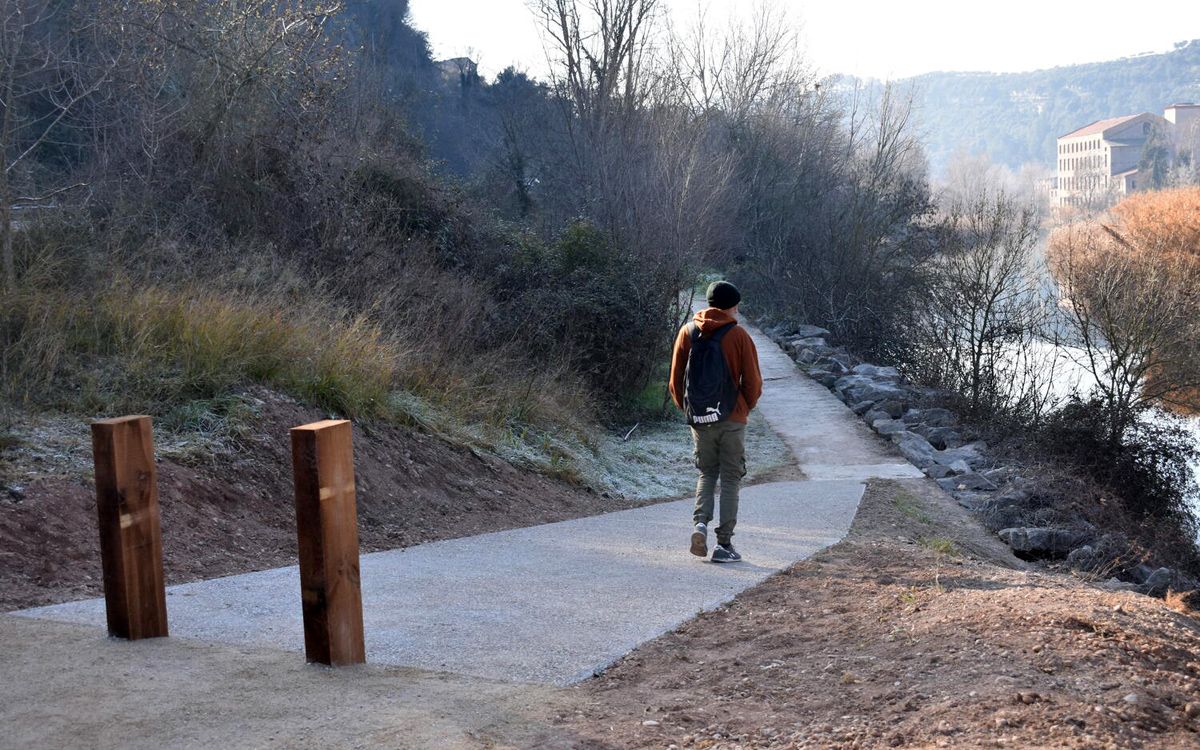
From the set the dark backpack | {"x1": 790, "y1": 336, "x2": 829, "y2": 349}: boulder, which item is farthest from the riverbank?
{"x1": 790, "y1": 336, "x2": 829, "y2": 349}: boulder

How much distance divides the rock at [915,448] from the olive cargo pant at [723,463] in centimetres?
682

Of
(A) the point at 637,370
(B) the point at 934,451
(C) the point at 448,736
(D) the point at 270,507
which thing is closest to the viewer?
(C) the point at 448,736

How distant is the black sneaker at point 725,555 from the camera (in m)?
7.61

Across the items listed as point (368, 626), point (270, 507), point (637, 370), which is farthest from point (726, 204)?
point (368, 626)

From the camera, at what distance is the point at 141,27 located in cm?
1547

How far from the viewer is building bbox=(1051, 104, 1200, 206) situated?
389ft

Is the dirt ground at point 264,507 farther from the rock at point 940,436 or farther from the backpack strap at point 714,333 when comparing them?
the rock at point 940,436

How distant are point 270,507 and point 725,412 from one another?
351cm

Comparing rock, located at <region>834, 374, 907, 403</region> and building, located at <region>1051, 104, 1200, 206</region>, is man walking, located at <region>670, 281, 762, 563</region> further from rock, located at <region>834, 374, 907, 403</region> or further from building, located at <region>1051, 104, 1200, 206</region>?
building, located at <region>1051, 104, 1200, 206</region>

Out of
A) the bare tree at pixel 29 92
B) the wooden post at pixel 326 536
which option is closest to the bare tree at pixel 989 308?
the bare tree at pixel 29 92

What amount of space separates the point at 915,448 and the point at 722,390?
8099 millimetres

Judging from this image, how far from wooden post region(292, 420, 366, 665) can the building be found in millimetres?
118714

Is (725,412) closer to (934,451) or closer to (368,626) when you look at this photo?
(368,626)

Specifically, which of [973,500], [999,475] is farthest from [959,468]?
[973,500]
